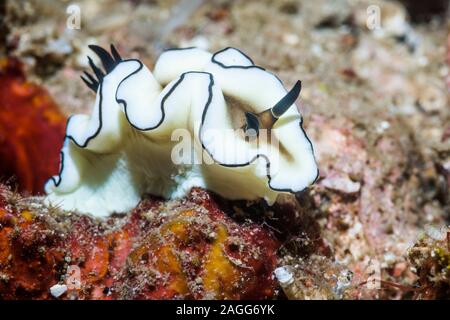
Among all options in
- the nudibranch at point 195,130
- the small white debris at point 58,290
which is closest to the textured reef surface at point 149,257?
the small white debris at point 58,290

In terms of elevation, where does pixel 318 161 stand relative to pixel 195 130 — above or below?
below

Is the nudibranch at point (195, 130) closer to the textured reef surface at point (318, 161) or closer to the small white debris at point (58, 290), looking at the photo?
the textured reef surface at point (318, 161)

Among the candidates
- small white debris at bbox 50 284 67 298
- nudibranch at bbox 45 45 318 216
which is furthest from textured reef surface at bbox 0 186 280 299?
nudibranch at bbox 45 45 318 216

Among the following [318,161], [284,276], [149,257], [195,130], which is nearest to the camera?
[149,257]

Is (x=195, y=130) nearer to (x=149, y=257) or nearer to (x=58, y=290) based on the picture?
(x=149, y=257)

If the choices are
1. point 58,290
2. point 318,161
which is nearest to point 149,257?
point 58,290

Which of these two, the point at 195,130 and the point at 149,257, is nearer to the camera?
the point at 149,257
